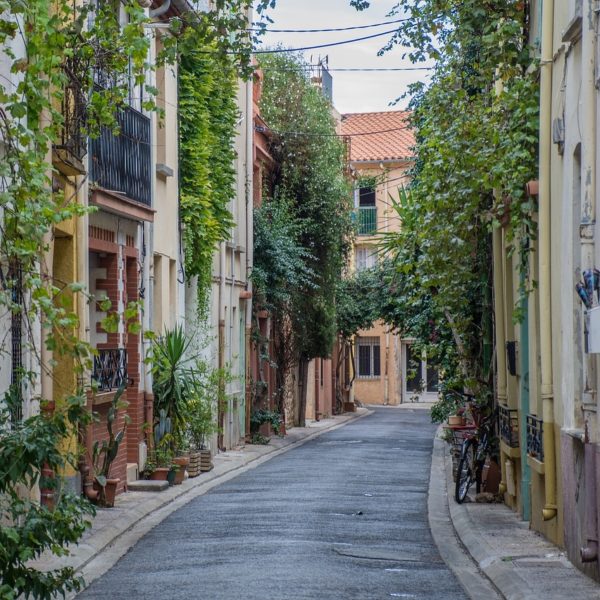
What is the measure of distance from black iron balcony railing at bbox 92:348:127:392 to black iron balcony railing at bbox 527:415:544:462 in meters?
5.50

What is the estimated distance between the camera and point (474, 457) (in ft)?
61.0

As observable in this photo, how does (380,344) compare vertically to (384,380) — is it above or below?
above

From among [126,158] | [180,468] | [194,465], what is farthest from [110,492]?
[194,465]

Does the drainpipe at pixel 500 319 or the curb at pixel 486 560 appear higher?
the drainpipe at pixel 500 319

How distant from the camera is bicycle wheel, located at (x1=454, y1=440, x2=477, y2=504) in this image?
58.9 feet

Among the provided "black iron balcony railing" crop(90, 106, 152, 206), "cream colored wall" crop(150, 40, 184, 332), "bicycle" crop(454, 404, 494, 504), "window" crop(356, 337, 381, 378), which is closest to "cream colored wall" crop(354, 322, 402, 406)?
"window" crop(356, 337, 381, 378)

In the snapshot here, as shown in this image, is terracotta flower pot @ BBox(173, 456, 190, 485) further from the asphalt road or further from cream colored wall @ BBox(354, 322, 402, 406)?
cream colored wall @ BBox(354, 322, 402, 406)

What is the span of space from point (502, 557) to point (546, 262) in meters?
2.79

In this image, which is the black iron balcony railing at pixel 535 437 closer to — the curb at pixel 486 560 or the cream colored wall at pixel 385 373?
the curb at pixel 486 560

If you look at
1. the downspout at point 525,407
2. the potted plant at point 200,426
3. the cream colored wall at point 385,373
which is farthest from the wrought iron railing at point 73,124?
the cream colored wall at point 385,373

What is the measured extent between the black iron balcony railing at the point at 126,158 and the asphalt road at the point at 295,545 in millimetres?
4411

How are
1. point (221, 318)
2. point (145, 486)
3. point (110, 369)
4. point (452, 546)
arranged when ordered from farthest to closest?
point (221, 318) < point (145, 486) < point (110, 369) < point (452, 546)

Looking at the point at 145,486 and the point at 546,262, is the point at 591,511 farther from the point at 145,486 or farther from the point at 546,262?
the point at 145,486

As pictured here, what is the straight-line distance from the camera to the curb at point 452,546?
36.9ft
